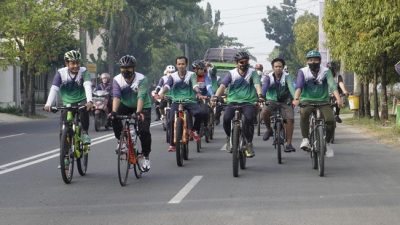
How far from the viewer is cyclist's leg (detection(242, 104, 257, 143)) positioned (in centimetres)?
1180

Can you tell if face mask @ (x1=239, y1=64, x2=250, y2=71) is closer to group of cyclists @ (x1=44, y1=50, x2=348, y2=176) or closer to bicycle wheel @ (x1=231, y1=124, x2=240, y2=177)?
group of cyclists @ (x1=44, y1=50, x2=348, y2=176)

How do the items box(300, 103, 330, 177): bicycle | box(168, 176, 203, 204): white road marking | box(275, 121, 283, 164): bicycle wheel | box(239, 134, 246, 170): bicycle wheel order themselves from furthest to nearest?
box(275, 121, 283, 164): bicycle wheel < box(239, 134, 246, 170): bicycle wheel < box(300, 103, 330, 177): bicycle < box(168, 176, 203, 204): white road marking

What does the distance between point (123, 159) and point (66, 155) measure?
78 cm

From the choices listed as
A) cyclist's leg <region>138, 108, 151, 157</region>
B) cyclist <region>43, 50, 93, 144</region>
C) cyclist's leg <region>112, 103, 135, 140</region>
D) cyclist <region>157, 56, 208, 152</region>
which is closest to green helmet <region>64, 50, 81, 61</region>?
cyclist <region>43, 50, 93, 144</region>

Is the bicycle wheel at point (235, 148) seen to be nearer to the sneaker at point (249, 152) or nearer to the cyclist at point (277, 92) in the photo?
the sneaker at point (249, 152)

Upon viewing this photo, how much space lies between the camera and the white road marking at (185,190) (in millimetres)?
9000

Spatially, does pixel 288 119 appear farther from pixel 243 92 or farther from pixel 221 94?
pixel 221 94

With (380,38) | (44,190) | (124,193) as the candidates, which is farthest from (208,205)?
(380,38)

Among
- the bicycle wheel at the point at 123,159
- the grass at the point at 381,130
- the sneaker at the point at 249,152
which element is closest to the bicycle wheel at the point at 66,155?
the bicycle wheel at the point at 123,159

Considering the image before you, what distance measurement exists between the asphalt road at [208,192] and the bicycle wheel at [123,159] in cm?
14

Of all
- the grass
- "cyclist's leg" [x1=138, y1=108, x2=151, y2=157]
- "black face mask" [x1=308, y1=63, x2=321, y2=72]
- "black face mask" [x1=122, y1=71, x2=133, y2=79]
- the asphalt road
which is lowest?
the asphalt road

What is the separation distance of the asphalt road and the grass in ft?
12.3

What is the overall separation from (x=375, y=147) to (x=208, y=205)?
9087 millimetres

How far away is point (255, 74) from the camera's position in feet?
39.7
